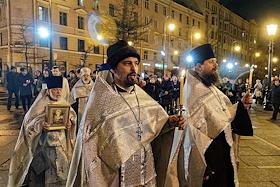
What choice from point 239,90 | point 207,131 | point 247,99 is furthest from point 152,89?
point 207,131

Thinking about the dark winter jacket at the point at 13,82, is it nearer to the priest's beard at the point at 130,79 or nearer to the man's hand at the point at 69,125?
the man's hand at the point at 69,125

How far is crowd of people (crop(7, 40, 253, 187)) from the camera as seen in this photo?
2.66 metres

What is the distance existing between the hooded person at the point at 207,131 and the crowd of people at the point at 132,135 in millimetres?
10

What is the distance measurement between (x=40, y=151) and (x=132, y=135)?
2.69m

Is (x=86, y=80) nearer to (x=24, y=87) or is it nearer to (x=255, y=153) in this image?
(x=255, y=153)

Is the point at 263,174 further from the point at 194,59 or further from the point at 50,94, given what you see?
the point at 50,94

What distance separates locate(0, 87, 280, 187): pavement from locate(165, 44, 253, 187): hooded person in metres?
2.23

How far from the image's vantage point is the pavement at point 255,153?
5785mm

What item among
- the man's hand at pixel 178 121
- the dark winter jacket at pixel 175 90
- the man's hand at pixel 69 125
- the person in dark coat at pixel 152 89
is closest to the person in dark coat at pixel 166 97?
the dark winter jacket at pixel 175 90

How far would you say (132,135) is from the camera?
2705mm

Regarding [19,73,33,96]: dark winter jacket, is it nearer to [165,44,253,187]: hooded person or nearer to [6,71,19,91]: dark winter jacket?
[6,71,19,91]: dark winter jacket

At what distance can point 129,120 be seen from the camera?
2.74 meters

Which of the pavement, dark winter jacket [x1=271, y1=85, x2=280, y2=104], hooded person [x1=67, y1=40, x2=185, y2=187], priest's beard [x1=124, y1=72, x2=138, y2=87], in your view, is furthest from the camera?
dark winter jacket [x1=271, y1=85, x2=280, y2=104]

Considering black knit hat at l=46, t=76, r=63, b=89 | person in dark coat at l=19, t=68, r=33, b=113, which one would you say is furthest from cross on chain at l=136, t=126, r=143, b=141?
person in dark coat at l=19, t=68, r=33, b=113
